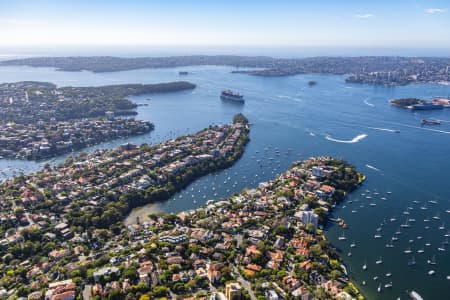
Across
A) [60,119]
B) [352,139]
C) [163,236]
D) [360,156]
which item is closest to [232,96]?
[352,139]

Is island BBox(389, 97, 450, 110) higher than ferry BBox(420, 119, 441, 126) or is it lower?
higher

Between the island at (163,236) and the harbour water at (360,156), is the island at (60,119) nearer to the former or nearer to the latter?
the harbour water at (360,156)

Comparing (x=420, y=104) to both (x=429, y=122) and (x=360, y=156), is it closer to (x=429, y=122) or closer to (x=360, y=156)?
(x=429, y=122)

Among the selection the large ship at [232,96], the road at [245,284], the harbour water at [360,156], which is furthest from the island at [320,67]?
the road at [245,284]

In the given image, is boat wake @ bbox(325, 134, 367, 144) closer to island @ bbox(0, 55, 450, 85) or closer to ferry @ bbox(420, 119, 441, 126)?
ferry @ bbox(420, 119, 441, 126)

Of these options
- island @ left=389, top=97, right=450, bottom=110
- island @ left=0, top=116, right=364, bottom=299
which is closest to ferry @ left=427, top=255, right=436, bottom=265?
island @ left=0, top=116, right=364, bottom=299

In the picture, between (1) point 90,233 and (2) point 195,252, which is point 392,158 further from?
(1) point 90,233
